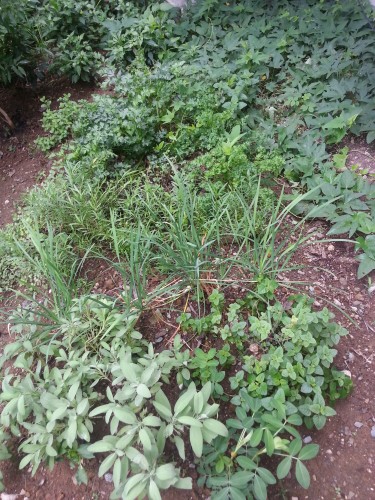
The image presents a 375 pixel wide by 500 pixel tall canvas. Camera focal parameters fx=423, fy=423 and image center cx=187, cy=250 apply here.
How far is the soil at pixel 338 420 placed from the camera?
1.76 m

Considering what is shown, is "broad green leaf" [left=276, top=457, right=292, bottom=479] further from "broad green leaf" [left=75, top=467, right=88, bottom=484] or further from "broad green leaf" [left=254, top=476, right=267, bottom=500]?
"broad green leaf" [left=75, top=467, right=88, bottom=484]

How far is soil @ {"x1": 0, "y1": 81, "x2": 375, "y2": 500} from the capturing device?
1.76m

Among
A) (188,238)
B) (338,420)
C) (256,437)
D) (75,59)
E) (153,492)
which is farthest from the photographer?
(75,59)

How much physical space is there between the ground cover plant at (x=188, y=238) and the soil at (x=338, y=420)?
0.27 feet

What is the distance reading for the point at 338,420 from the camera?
1.91m

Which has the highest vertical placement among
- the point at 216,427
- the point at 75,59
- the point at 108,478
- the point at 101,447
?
the point at 75,59

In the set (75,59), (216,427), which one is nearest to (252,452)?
(216,427)

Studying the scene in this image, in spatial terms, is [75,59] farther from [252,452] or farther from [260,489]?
[260,489]

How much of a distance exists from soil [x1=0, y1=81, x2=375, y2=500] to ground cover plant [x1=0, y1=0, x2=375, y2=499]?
8 centimetres

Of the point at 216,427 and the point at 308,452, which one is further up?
the point at 216,427

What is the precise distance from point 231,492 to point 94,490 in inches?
24.7

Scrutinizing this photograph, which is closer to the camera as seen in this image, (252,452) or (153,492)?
(153,492)

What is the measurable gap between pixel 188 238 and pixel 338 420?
3.78 feet

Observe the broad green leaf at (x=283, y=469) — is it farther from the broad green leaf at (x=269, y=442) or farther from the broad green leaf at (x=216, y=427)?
the broad green leaf at (x=216, y=427)
